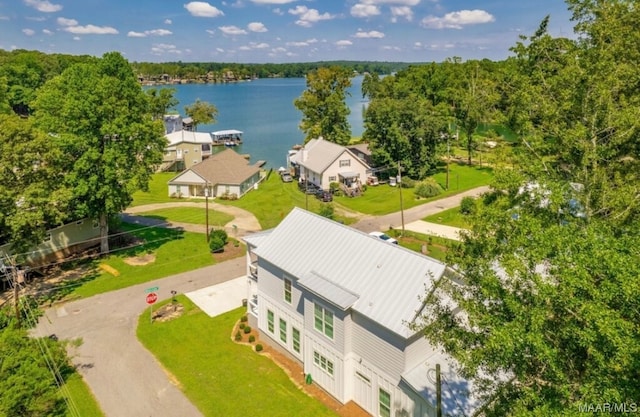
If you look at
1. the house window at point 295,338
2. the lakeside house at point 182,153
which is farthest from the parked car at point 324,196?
the house window at point 295,338

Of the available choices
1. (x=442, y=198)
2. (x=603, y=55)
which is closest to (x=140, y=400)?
(x=603, y=55)

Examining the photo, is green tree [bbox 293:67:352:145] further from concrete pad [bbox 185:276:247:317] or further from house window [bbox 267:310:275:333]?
house window [bbox 267:310:275:333]

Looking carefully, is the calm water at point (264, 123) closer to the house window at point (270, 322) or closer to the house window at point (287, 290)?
the house window at point (270, 322)

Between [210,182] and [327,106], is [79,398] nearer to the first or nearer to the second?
[210,182]

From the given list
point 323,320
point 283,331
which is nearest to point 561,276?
point 323,320

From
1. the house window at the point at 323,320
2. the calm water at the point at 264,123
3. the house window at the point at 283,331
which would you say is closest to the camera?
the house window at the point at 323,320

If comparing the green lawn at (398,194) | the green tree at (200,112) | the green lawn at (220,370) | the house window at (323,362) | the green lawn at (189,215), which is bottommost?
the green lawn at (220,370)

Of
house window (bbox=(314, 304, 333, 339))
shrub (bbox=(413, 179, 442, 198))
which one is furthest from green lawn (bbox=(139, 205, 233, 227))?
house window (bbox=(314, 304, 333, 339))

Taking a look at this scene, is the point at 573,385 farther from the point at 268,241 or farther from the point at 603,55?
the point at 268,241

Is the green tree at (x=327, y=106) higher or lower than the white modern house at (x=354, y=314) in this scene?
higher
